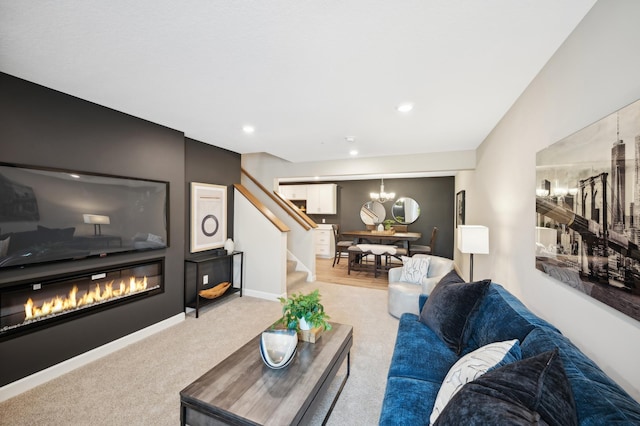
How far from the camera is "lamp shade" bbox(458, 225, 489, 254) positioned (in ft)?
9.05

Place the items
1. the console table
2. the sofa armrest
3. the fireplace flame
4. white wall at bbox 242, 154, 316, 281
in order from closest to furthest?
the fireplace flame
the console table
the sofa armrest
white wall at bbox 242, 154, 316, 281

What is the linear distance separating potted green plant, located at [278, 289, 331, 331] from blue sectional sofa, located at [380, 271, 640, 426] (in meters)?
0.58

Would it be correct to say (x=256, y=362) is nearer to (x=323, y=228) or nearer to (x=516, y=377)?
(x=516, y=377)

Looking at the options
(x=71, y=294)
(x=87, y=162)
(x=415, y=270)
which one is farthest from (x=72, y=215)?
(x=415, y=270)

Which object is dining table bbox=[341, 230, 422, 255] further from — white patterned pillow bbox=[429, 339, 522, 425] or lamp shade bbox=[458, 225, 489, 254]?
white patterned pillow bbox=[429, 339, 522, 425]

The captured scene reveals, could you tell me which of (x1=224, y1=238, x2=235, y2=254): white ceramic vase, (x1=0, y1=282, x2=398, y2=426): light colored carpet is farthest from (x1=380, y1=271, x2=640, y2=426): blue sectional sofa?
(x1=224, y1=238, x2=235, y2=254): white ceramic vase

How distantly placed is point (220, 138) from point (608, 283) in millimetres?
3861

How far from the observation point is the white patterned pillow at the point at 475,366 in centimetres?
106

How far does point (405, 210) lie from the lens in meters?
7.02

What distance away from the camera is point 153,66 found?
69.5 inches

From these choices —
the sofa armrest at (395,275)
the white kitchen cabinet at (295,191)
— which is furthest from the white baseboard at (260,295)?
the white kitchen cabinet at (295,191)

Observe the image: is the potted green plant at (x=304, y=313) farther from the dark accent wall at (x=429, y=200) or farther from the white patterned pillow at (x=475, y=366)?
the dark accent wall at (x=429, y=200)

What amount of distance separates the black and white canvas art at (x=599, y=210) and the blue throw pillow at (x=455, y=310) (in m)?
0.45

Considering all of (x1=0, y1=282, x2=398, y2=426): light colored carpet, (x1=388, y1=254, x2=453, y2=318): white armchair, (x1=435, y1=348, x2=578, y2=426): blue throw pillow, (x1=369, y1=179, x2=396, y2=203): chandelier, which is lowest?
(x1=0, y1=282, x2=398, y2=426): light colored carpet
